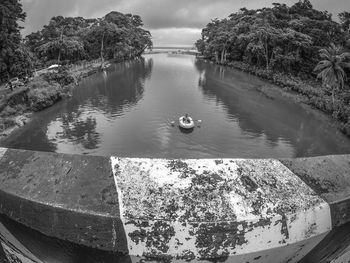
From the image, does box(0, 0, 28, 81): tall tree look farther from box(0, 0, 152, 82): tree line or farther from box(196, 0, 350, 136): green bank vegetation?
box(196, 0, 350, 136): green bank vegetation

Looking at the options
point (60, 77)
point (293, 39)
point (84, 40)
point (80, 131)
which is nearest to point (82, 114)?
point (80, 131)

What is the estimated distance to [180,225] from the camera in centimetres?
206

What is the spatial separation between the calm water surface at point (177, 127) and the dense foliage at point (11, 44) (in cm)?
492

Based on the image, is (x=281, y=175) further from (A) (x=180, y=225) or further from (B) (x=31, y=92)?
(B) (x=31, y=92)

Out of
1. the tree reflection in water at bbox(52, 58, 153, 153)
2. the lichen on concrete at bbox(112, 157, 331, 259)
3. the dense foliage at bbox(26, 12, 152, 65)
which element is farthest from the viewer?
the dense foliage at bbox(26, 12, 152, 65)

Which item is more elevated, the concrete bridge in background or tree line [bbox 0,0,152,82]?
tree line [bbox 0,0,152,82]

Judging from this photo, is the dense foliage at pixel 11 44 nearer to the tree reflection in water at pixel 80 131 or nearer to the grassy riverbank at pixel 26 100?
the grassy riverbank at pixel 26 100

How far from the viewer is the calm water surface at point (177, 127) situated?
1991cm

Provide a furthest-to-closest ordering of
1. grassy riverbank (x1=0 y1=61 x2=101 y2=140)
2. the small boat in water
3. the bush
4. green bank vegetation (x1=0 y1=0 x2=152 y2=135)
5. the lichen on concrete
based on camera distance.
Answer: the bush
green bank vegetation (x1=0 y1=0 x2=152 y2=135)
the small boat in water
grassy riverbank (x1=0 y1=61 x2=101 y2=140)
the lichen on concrete

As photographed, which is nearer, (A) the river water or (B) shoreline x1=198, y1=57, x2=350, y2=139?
(A) the river water

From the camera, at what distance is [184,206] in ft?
7.06

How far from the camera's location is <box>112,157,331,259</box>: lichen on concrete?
6.79ft

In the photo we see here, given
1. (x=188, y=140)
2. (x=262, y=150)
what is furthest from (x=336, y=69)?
(x=188, y=140)

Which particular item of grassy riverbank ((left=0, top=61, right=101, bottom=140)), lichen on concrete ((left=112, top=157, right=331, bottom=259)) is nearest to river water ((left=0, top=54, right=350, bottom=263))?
grassy riverbank ((left=0, top=61, right=101, bottom=140))
